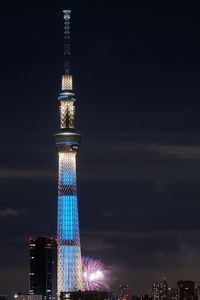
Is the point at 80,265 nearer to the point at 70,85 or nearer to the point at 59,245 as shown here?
the point at 59,245

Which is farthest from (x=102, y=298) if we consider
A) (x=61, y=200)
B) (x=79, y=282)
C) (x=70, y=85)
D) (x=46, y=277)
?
(x=46, y=277)

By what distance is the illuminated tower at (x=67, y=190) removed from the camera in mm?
94188

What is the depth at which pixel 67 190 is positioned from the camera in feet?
311

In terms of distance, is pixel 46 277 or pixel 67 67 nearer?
pixel 67 67

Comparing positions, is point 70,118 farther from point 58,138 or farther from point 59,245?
point 59,245

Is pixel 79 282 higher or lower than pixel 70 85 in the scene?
lower

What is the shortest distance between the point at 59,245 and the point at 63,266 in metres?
2.08

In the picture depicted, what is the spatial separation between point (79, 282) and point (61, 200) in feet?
24.6

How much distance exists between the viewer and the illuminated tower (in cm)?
9419

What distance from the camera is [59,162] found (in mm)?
96125

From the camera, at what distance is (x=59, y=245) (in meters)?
95.1

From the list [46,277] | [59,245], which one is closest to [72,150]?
[59,245]

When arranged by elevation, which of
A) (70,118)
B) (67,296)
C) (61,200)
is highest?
(70,118)

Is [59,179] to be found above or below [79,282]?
above
